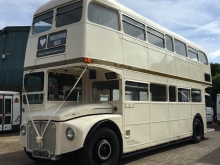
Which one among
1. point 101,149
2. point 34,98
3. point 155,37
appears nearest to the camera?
point 101,149

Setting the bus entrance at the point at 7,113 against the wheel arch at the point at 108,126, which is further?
the bus entrance at the point at 7,113

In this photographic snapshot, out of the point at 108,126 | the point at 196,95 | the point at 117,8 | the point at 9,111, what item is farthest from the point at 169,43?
the point at 9,111

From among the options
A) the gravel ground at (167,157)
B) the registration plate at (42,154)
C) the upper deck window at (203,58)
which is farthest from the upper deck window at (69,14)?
the upper deck window at (203,58)

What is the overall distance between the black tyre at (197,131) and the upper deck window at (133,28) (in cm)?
476

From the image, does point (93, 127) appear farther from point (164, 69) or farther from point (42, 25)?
point (164, 69)

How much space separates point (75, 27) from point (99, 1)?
3.18 ft

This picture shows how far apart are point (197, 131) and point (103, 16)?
681cm

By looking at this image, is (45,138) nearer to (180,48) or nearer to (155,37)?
(155,37)

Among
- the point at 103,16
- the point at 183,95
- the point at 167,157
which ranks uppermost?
the point at 103,16

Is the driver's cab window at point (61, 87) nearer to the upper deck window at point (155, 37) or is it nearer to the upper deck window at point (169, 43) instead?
the upper deck window at point (155, 37)

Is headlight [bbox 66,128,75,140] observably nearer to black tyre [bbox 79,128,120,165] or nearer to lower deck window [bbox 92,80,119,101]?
black tyre [bbox 79,128,120,165]

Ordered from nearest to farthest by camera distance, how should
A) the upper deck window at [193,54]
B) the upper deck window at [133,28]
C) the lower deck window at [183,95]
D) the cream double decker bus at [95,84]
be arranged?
1. the cream double decker bus at [95,84]
2. the upper deck window at [133,28]
3. the lower deck window at [183,95]
4. the upper deck window at [193,54]

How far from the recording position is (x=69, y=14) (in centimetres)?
669

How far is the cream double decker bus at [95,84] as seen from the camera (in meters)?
5.87
